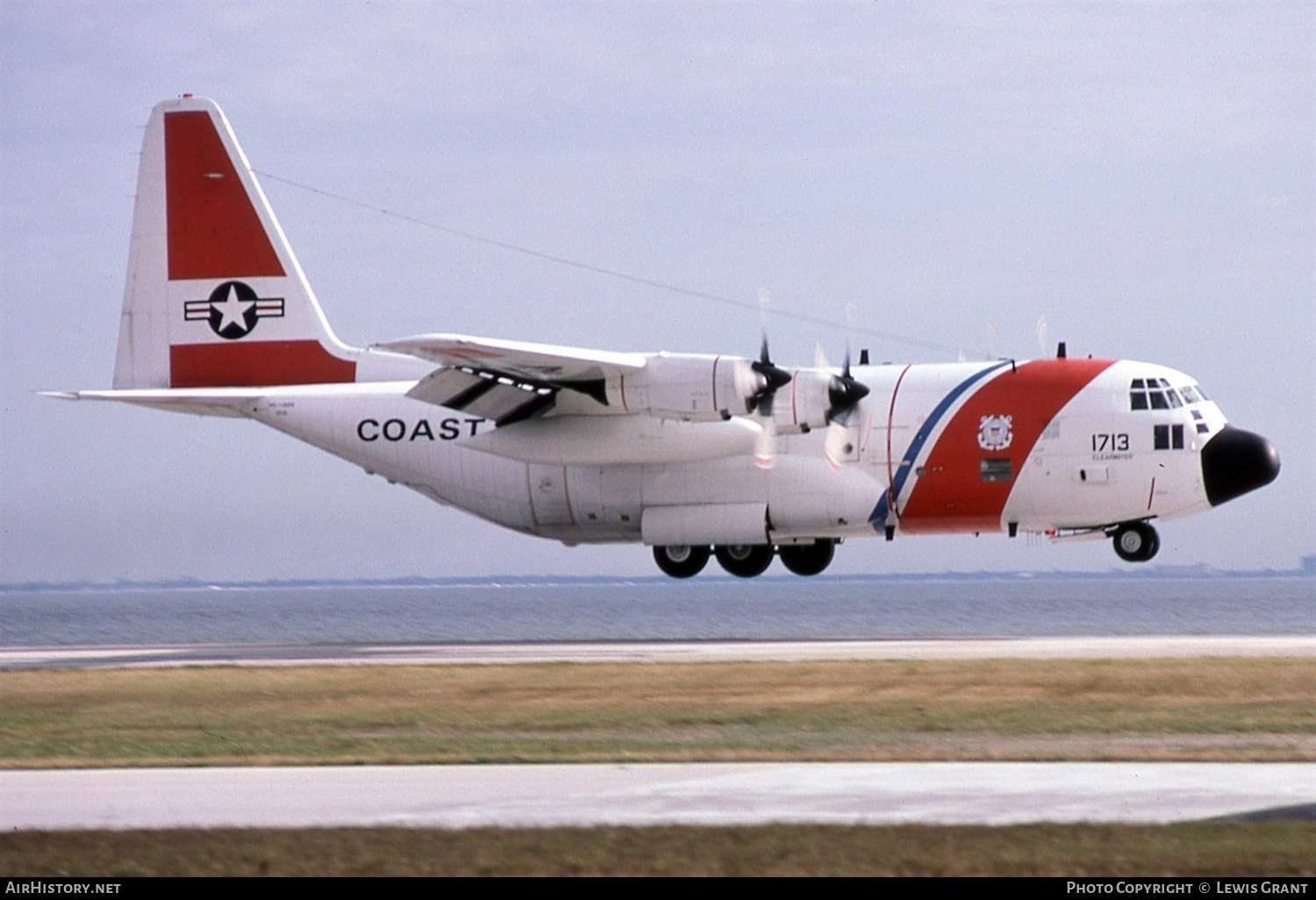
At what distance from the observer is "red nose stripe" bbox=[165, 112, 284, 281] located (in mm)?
38156

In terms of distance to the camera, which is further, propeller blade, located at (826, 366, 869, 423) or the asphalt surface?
propeller blade, located at (826, 366, 869, 423)

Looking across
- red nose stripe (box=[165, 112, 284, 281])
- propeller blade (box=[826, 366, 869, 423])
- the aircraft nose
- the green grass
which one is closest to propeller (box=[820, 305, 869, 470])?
propeller blade (box=[826, 366, 869, 423])

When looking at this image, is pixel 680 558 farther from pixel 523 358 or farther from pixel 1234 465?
pixel 1234 465

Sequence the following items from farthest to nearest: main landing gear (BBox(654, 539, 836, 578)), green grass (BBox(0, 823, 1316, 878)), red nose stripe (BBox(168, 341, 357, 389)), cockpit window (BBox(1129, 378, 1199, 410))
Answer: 1. red nose stripe (BBox(168, 341, 357, 389))
2. main landing gear (BBox(654, 539, 836, 578))
3. cockpit window (BBox(1129, 378, 1199, 410))
4. green grass (BBox(0, 823, 1316, 878))

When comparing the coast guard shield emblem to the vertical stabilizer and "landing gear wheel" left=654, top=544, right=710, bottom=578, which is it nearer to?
"landing gear wheel" left=654, top=544, right=710, bottom=578

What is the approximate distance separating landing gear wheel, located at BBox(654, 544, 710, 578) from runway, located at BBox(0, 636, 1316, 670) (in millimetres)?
1740

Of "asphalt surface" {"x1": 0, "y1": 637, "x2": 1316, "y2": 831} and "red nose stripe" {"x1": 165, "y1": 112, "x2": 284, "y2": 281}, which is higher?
"red nose stripe" {"x1": 165, "y1": 112, "x2": 284, "y2": 281}

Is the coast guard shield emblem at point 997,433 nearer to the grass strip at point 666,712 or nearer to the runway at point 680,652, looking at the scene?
the runway at point 680,652

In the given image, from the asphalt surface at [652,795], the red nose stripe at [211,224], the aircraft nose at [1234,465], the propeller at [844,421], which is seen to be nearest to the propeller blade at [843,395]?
the propeller at [844,421]

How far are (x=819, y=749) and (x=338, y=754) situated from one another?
488 cm

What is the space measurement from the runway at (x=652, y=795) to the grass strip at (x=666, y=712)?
1.00m

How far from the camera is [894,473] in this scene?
32312 mm

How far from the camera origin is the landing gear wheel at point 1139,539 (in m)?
32.6
